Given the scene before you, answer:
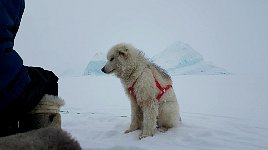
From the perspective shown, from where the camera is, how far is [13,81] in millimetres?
1226

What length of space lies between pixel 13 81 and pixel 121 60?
1.92 m

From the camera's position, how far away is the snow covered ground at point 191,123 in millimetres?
2438

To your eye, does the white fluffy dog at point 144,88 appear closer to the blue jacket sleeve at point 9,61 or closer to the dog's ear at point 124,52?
the dog's ear at point 124,52

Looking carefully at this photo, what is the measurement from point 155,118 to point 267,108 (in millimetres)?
1637

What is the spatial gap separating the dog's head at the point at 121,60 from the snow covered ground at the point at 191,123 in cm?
58

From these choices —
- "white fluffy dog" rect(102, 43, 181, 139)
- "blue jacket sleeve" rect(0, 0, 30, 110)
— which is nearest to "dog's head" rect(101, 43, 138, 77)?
"white fluffy dog" rect(102, 43, 181, 139)

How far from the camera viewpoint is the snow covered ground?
244 centimetres

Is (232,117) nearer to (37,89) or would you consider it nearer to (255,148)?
(255,148)

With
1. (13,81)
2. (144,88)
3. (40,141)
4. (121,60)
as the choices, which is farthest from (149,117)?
(40,141)

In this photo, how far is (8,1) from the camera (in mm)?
1229

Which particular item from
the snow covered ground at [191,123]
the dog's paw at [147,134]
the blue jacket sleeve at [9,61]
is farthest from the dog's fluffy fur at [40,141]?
the dog's paw at [147,134]

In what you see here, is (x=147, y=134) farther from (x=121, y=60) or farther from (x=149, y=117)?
(x=121, y=60)

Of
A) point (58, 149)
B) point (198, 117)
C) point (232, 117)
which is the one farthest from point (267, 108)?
point (58, 149)

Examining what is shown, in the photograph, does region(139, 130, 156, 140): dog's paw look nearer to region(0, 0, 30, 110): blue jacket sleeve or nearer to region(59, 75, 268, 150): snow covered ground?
region(59, 75, 268, 150): snow covered ground
